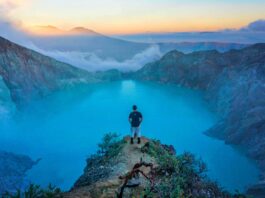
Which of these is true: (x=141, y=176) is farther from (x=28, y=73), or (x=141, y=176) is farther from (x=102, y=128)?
(x=28, y=73)

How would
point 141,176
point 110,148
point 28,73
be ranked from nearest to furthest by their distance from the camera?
point 141,176, point 110,148, point 28,73

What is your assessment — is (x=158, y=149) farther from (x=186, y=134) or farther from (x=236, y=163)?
(x=186, y=134)

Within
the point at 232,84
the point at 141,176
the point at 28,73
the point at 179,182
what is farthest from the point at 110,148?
the point at 28,73

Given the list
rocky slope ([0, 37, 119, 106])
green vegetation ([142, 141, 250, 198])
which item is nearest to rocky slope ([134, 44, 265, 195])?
green vegetation ([142, 141, 250, 198])

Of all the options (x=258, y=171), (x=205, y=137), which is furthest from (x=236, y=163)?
(x=205, y=137)

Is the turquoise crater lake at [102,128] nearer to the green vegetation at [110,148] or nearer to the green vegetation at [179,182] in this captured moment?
the green vegetation at [110,148]

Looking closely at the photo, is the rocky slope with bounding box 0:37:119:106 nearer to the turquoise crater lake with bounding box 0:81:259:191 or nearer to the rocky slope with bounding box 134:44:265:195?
the turquoise crater lake with bounding box 0:81:259:191

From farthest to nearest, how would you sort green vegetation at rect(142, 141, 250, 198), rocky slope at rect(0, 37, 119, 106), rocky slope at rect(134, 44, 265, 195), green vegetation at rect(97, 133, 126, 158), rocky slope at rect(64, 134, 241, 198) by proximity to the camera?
rocky slope at rect(0, 37, 119, 106)
rocky slope at rect(134, 44, 265, 195)
green vegetation at rect(97, 133, 126, 158)
rocky slope at rect(64, 134, 241, 198)
green vegetation at rect(142, 141, 250, 198)

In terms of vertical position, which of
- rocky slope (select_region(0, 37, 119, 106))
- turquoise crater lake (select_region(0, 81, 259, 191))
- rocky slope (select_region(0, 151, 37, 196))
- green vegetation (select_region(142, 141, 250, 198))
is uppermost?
rocky slope (select_region(0, 37, 119, 106))
